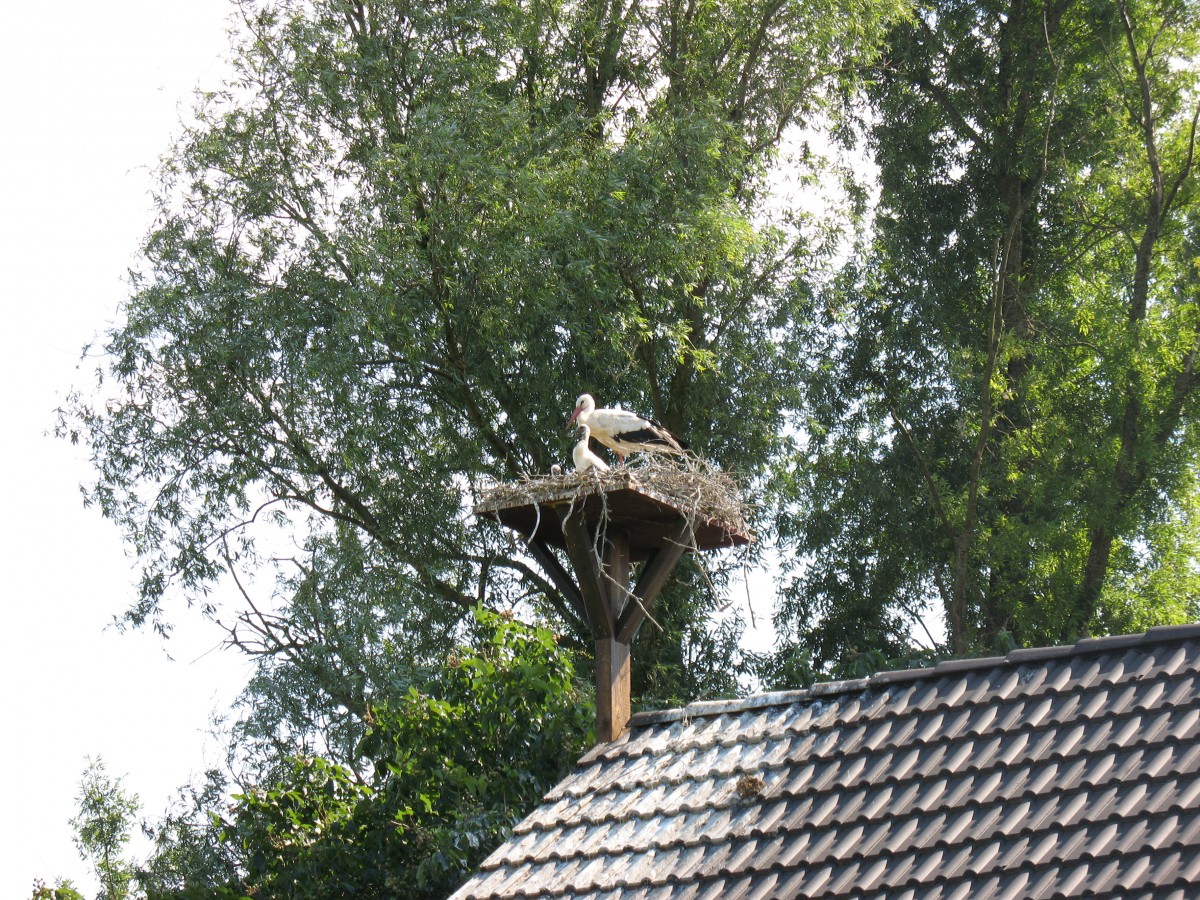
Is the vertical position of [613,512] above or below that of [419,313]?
below

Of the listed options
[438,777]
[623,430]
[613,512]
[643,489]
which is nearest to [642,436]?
[623,430]

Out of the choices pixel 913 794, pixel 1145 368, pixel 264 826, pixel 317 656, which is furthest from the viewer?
pixel 1145 368

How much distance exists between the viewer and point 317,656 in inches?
609

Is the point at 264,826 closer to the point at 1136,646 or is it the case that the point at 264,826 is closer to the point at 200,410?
the point at 200,410

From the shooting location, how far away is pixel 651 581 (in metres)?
8.43

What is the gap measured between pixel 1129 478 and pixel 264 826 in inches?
465

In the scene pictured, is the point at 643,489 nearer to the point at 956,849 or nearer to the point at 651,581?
the point at 651,581

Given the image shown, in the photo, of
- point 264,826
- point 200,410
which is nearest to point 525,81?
point 200,410

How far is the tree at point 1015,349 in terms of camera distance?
1812 centimetres

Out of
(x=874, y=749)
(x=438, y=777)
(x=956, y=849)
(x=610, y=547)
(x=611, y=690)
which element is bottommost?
(x=956, y=849)

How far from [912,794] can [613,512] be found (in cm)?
278

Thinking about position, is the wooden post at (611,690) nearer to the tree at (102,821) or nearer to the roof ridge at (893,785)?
the roof ridge at (893,785)

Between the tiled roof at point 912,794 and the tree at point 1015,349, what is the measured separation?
431 inches

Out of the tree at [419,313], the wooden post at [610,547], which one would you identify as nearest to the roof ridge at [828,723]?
the wooden post at [610,547]
